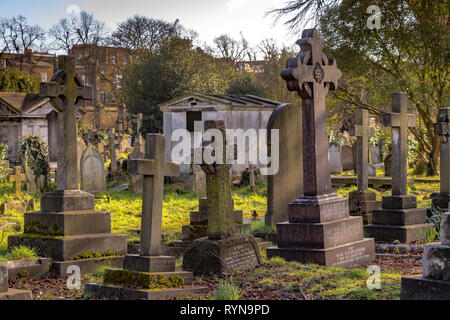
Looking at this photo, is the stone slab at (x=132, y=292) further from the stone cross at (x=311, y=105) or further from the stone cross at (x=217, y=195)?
the stone cross at (x=311, y=105)

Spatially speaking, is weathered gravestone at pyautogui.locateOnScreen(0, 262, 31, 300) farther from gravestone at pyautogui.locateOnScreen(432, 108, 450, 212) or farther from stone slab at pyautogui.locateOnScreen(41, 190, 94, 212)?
gravestone at pyautogui.locateOnScreen(432, 108, 450, 212)

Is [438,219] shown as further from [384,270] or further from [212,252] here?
[212,252]

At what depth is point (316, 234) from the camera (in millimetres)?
8523

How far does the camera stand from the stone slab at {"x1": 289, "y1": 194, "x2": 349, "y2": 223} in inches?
342

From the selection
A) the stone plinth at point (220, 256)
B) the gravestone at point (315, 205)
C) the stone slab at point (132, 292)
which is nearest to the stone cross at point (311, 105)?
the gravestone at point (315, 205)

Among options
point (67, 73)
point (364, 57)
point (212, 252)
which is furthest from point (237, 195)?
point (212, 252)

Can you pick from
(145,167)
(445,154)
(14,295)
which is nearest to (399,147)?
(445,154)

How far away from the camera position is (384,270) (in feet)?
27.3

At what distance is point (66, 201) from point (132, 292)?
306 cm

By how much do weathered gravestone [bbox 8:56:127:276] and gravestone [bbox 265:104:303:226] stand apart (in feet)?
10.3

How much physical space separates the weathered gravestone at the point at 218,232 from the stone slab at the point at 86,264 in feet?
4.89

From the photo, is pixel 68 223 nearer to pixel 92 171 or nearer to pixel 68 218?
pixel 68 218

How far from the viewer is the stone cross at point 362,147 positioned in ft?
40.2
